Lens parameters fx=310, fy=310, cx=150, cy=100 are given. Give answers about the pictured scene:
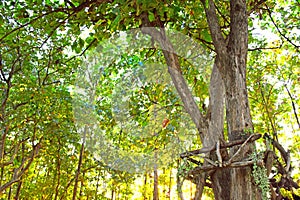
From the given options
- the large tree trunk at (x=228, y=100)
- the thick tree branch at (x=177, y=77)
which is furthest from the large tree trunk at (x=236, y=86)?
the thick tree branch at (x=177, y=77)

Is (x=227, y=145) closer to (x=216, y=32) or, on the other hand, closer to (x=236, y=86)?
(x=236, y=86)

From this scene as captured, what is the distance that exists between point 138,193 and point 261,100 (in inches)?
220

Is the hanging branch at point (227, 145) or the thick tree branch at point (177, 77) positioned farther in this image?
the thick tree branch at point (177, 77)

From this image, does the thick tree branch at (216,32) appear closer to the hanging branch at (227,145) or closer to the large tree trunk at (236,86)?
the large tree trunk at (236,86)

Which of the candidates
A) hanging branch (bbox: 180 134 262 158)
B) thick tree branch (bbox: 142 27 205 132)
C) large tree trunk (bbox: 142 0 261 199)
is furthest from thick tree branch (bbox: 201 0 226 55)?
hanging branch (bbox: 180 134 262 158)

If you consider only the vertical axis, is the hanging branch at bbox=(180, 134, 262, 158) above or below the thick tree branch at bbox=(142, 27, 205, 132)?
below

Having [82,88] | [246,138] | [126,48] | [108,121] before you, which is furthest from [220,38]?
[82,88]

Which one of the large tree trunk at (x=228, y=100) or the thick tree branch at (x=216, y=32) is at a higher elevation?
the thick tree branch at (x=216, y=32)

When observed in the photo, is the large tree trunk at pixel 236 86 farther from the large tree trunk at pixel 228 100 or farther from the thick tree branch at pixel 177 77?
the thick tree branch at pixel 177 77

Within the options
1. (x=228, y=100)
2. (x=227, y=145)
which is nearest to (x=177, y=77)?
(x=228, y=100)

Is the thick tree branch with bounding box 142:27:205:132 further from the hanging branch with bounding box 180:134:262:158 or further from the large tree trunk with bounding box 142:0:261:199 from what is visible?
the hanging branch with bounding box 180:134:262:158

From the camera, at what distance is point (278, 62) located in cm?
Result: 527

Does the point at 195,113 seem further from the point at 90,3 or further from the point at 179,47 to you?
the point at 90,3

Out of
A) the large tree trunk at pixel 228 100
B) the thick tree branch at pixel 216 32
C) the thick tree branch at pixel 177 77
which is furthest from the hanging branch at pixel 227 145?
the thick tree branch at pixel 216 32
